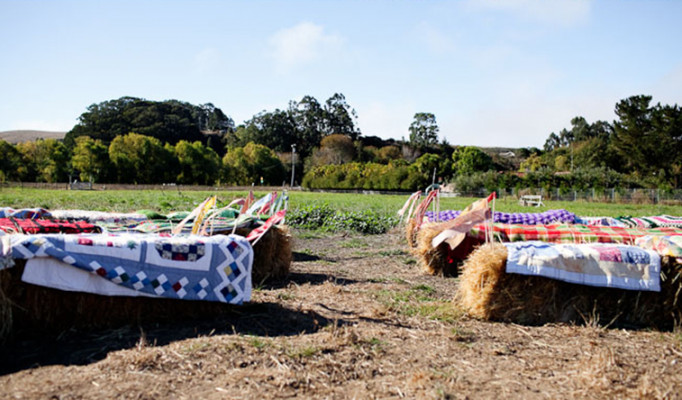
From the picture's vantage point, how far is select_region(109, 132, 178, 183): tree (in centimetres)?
7569

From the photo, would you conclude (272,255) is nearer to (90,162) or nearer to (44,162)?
(90,162)

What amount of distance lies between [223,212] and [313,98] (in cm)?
12483

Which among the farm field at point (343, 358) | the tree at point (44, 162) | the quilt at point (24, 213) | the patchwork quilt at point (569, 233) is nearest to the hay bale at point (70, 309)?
the farm field at point (343, 358)

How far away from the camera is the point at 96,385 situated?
11.0 ft

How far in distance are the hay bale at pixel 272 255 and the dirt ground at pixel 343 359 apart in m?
1.67

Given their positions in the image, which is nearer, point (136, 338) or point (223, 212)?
point (136, 338)

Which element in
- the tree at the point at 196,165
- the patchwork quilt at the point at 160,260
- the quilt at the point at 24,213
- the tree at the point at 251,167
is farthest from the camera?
the tree at the point at 251,167

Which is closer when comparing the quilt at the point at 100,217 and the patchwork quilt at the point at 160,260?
the patchwork quilt at the point at 160,260

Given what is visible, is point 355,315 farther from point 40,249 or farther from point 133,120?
point 133,120

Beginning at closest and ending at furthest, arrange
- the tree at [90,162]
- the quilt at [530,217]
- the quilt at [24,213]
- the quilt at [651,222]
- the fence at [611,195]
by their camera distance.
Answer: the quilt at [24,213] < the quilt at [651,222] < the quilt at [530,217] < the fence at [611,195] < the tree at [90,162]

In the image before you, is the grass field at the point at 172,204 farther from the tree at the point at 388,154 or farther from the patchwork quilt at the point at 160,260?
the tree at the point at 388,154

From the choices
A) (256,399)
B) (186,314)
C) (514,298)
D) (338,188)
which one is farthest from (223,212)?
(338,188)

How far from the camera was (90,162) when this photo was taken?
69438 millimetres

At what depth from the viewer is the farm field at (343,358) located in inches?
134
